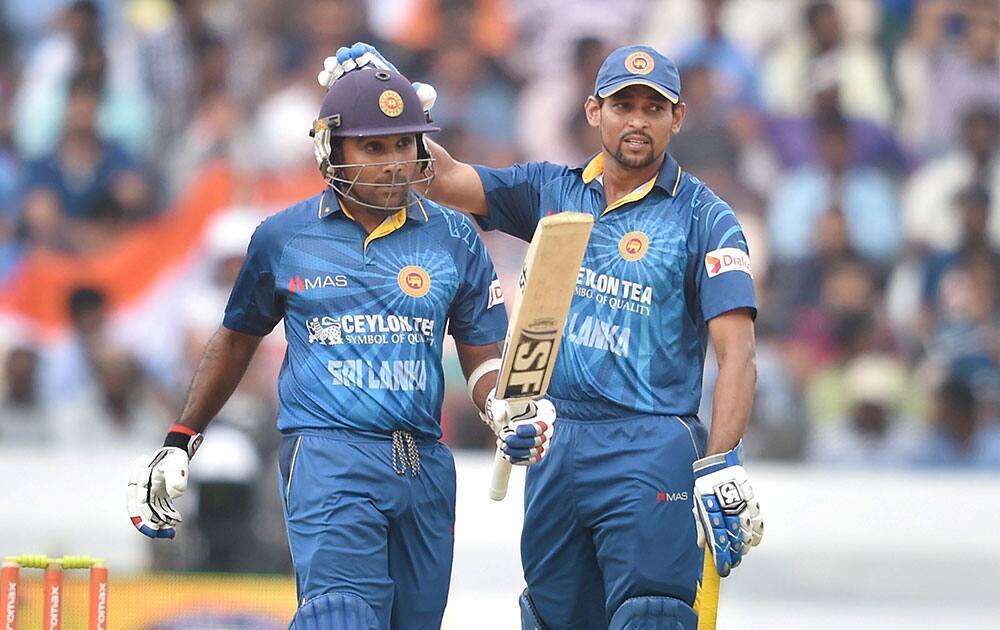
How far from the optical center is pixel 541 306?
→ 463cm

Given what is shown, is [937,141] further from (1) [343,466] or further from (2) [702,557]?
(1) [343,466]

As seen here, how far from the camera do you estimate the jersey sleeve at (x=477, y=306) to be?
4.92 meters

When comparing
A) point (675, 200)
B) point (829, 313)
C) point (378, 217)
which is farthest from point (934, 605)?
point (378, 217)

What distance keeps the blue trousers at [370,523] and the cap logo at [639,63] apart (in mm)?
1321

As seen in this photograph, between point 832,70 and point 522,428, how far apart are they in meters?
7.06

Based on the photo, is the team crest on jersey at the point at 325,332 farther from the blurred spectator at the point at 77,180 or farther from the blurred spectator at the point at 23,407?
the blurred spectator at the point at 77,180

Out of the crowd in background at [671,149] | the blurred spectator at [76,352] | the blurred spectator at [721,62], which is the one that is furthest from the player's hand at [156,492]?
the blurred spectator at [721,62]

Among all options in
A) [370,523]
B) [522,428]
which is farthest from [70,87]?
[522,428]

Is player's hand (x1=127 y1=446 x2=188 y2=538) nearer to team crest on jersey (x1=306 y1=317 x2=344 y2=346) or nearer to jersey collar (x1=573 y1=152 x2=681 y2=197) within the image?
team crest on jersey (x1=306 y1=317 x2=344 y2=346)

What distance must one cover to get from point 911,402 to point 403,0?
414cm

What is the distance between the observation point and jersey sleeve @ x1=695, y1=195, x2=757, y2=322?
16.5ft

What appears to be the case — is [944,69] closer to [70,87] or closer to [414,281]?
[70,87]

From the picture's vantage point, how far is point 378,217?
16.0ft

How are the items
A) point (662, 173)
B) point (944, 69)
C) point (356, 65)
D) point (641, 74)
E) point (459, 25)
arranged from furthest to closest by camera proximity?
point (944, 69) < point (459, 25) < point (662, 173) < point (641, 74) < point (356, 65)
